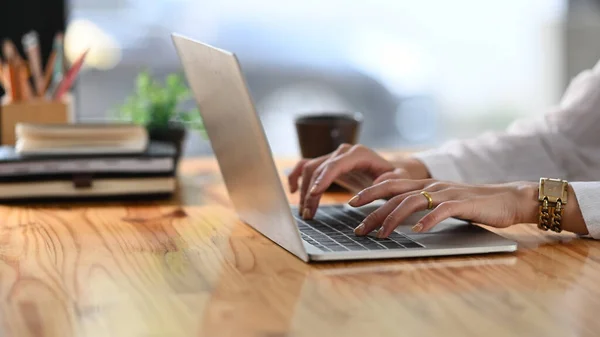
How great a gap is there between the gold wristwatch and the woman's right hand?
0.24m

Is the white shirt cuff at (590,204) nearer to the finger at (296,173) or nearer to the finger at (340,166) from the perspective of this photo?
the finger at (340,166)

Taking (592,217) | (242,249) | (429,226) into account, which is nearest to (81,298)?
(242,249)

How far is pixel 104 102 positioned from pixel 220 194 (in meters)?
1.83

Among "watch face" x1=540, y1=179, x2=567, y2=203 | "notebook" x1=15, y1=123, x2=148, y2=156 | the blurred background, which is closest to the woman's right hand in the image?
"watch face" x1=540, y1=179, x2=567, y2=203

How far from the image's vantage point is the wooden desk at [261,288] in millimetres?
839

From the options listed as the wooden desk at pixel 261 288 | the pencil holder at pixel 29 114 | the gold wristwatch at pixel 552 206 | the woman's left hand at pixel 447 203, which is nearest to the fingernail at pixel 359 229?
the woman's left hand at pixel 447 203

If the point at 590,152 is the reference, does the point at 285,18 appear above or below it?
above

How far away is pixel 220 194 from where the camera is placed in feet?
5.28

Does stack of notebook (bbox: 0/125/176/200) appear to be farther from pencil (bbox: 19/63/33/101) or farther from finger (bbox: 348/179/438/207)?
finger (bbox: 348/179/438/207)

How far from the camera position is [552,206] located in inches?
47.9

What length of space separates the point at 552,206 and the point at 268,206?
15.5 inches

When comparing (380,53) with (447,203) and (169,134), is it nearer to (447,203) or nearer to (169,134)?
(169,134)

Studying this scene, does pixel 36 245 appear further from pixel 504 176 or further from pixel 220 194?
pixel 504 176

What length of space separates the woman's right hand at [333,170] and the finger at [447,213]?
0.20m
